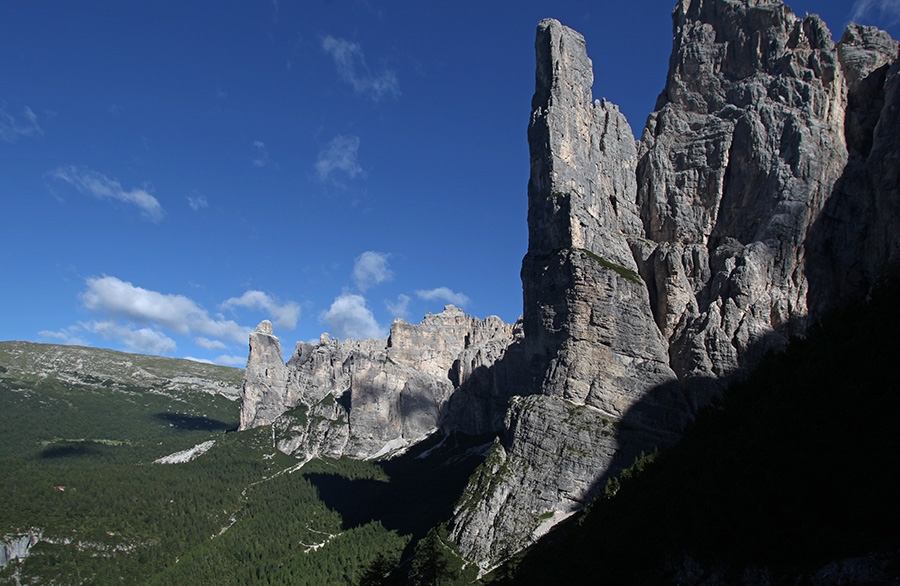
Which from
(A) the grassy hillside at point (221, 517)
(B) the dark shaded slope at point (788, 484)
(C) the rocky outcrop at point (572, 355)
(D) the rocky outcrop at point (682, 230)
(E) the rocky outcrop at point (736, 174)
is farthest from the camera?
(A) the grassy hillside at point (221, 517)

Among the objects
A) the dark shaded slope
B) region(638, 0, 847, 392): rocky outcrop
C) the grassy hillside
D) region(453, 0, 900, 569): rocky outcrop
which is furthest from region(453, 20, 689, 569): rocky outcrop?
the dark shaded slope

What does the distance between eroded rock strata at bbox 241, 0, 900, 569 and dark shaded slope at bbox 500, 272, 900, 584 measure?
113 ft

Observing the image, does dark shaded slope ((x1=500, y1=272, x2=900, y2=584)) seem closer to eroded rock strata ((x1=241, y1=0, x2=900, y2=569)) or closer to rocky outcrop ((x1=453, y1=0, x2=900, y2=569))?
eroded rock strata ((x1=241, y1=0, x2=900, y2=569))

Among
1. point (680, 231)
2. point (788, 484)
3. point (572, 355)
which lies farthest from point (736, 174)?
point (788, 484)

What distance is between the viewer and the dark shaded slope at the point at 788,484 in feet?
78.2

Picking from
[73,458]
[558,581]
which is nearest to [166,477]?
[73,458]

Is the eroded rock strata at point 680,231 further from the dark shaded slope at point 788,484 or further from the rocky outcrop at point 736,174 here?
the dark shaded slope at point 788,484

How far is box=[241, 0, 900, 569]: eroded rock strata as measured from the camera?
76.6 metres

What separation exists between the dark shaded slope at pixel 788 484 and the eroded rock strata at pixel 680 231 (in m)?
34.3

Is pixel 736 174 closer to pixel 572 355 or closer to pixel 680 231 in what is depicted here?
pixel 680 231

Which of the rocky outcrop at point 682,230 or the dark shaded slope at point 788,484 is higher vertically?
the rocky outcrop at point 682,230

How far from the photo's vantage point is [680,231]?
307 feet

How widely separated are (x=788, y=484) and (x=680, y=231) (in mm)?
72048

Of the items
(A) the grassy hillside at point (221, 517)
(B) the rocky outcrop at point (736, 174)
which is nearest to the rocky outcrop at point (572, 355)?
(B) the rocky outcrop at point (736, 174)
